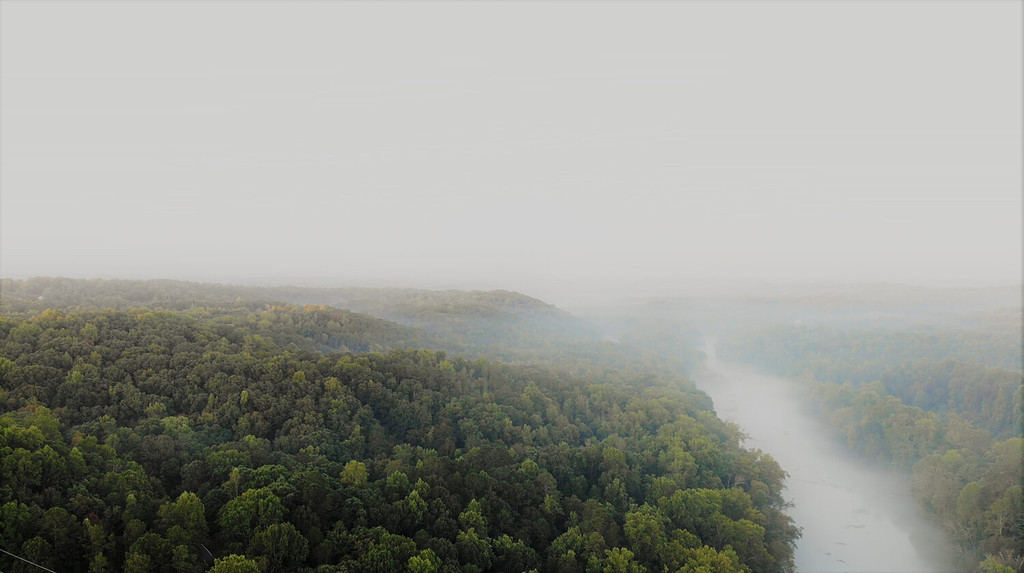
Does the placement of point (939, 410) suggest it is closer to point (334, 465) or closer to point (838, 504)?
point (838, 504)

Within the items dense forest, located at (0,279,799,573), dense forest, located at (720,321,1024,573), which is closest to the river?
dense forest, located at (720,321,1024,573)

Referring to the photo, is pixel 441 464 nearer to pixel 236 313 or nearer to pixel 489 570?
pixel 489 570

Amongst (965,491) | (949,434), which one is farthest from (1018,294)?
(965,491)

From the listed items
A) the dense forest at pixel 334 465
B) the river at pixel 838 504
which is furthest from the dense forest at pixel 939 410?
the dense forest at pixel 334 465

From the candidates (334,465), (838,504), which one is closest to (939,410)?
(838,504)

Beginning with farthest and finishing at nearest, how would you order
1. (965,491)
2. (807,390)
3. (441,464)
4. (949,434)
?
(807,390) < (949,434) < (965,491) < (441,464)

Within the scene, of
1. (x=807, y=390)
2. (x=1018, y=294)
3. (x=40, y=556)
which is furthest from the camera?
(x=1018, y=294)

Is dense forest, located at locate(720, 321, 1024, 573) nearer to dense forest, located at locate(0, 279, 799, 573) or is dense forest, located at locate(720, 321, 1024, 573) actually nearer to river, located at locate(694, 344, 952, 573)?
river, located at locate(694, 344, 952, 573)
